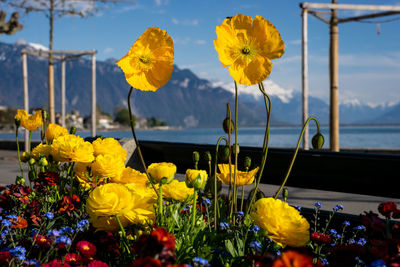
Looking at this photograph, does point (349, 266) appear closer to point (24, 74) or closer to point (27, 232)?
point (27, 232)

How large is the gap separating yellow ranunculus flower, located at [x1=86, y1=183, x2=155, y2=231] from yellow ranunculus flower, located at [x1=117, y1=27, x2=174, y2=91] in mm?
313

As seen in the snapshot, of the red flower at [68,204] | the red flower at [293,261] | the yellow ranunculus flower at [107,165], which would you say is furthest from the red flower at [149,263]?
the red flower at [68,204]

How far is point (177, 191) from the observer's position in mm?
1355

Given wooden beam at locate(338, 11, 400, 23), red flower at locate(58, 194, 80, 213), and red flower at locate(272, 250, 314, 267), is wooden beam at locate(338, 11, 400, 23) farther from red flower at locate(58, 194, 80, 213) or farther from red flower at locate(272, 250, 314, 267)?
red flower at locate(272, 250, 314, 267)

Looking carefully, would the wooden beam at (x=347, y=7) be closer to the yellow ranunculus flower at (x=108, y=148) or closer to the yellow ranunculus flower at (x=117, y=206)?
the yellow ranunculus flower at (x=108, y=148)

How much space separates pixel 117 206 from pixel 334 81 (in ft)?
24.8

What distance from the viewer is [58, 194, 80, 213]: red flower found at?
1756 mm

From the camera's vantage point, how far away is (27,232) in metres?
1.94

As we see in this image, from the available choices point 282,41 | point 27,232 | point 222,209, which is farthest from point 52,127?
point 282,41

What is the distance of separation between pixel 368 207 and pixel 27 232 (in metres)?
4.45

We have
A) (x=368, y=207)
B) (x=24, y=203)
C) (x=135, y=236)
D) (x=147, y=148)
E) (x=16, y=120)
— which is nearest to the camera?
(x=135, y=236)

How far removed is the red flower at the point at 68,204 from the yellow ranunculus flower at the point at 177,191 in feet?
1.98

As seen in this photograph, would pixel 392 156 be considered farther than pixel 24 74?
No

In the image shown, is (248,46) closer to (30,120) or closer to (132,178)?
(132,178)
